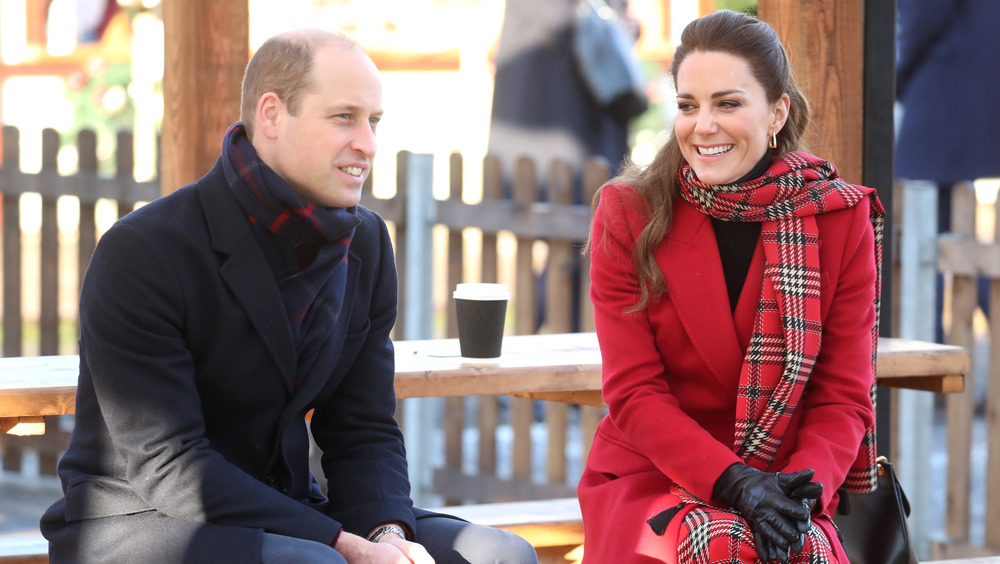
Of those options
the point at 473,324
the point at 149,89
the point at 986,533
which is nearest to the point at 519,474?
the point at 986,533

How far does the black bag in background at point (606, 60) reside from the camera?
21.4 feet

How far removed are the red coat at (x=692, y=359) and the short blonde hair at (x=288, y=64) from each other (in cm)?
77

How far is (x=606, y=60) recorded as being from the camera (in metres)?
6.61

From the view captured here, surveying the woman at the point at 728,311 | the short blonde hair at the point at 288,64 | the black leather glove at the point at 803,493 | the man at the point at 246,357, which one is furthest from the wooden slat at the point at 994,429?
the short blonde hair at the point at 288,64

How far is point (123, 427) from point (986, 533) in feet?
11.2

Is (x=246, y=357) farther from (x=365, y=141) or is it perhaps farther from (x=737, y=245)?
(x=737, y=245)

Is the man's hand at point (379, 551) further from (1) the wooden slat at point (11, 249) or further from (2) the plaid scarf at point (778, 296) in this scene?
(1) the wooden slat at point (11, 249)

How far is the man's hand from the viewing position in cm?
212

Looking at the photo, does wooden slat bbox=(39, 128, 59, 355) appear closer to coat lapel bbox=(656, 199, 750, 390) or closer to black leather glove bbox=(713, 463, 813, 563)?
coat lapel bbox=(656, 199, 750, 390)

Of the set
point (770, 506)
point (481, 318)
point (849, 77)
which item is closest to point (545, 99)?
point (849, 77)

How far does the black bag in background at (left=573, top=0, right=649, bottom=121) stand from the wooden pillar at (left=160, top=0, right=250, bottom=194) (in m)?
3.15

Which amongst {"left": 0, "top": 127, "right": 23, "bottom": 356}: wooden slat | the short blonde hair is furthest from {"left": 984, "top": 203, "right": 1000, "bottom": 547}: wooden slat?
{"left": 0, "top": 127, "right": 23, "bottom": 356}: wooden slat

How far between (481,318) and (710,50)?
36.5 inches

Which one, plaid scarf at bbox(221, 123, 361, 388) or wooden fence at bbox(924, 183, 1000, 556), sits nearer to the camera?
plaid scarf at bbox(221, 123, 361, 388)
